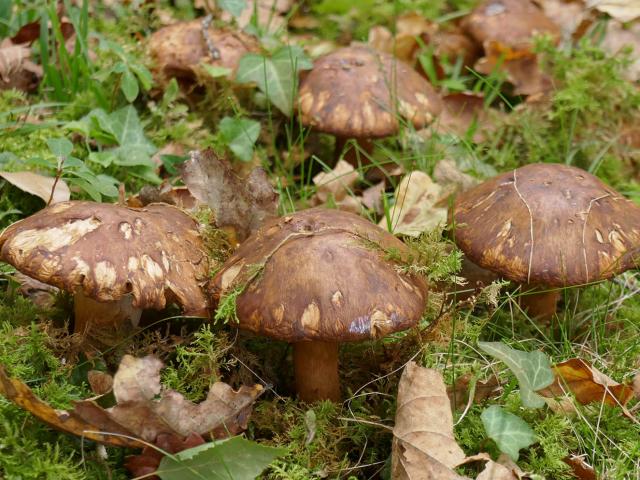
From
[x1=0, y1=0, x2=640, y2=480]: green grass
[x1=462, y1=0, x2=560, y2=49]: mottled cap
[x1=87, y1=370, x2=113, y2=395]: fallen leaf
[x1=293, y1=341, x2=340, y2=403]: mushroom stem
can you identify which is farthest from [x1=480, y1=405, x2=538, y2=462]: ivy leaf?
[x1=462, y1=0, x2=560, y2=49]: mottled cap

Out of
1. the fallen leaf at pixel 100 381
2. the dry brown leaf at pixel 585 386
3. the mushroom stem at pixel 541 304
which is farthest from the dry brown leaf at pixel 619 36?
the fallen leaf at pixel 100 381

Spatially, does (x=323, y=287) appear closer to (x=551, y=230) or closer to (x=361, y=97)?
(x=551, y=230)

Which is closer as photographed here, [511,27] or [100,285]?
[100,285]

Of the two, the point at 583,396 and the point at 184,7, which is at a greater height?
the point at 184,7

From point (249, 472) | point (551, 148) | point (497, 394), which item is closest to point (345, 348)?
point (497, 394)

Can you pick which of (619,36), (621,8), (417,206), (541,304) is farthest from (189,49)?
(621,8)

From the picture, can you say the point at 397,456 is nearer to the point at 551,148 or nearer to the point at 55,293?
the point at 55,293

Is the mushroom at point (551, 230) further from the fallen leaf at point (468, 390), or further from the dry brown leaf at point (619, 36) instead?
the dry brown leaf at point (619, 36)

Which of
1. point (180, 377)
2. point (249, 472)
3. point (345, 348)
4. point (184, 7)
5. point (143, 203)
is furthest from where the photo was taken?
point (184, 7)
